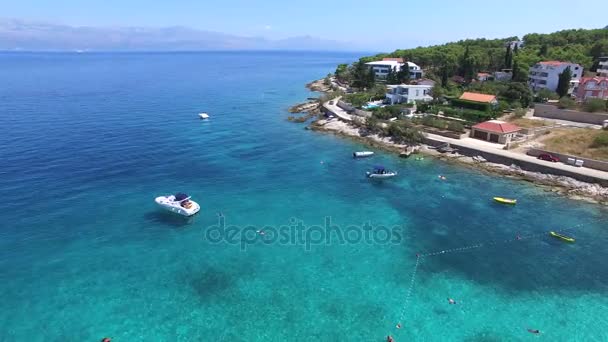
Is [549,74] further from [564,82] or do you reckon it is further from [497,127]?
[497,127]

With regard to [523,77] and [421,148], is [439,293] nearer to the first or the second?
[421,148]

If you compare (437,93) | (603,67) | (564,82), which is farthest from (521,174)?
(603,67)

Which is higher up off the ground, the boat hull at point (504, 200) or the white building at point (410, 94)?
the white building at point (410, 94)

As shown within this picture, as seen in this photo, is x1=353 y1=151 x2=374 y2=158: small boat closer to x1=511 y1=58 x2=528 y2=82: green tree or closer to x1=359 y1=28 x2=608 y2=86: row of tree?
x1=359 y1=28 x2=608 y2=86: row of tree

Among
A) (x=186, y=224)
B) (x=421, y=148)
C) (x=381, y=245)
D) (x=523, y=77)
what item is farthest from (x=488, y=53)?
(x=186, y=224)

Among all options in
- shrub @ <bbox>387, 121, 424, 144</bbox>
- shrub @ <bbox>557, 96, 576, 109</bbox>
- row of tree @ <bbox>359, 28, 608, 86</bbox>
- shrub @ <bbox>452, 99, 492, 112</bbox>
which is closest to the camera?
A: shrub @ <bbox>387, 121, 424, 144</bbox>

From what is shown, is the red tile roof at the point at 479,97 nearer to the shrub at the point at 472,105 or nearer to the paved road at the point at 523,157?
the shrub at the point at 472,105

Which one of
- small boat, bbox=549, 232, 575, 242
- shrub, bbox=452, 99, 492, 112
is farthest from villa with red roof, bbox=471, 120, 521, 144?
small boat, bbox=549, 232, 575, 242

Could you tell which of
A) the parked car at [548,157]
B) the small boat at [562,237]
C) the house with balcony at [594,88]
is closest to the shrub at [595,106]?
the house with balcony at [594,88]
